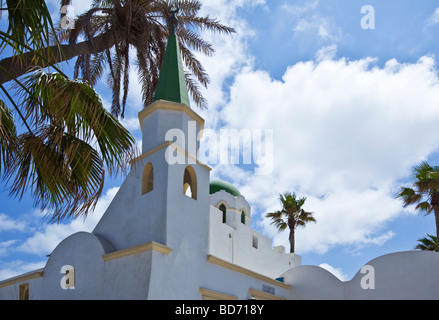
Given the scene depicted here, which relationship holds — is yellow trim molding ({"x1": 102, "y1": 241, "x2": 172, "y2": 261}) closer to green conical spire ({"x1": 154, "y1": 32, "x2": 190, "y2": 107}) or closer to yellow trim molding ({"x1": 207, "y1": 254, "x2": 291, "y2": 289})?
yellow trim molding ({"x1": 207, "y1": 254, "x2": 291, "y2": 289})

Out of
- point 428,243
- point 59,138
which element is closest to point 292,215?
point 428,243

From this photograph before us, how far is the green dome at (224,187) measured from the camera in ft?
67.1

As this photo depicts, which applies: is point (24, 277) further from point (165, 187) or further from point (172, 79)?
point (172, 79)

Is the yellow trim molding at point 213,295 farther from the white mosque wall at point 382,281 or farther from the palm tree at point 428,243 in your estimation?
the palm tree at point 428,243

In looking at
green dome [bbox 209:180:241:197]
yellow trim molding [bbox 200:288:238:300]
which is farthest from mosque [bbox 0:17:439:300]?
green dome [bbox 209:180:241:197]

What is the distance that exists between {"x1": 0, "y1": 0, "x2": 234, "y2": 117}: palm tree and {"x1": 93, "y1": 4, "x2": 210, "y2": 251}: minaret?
Answer: 1.70 metres

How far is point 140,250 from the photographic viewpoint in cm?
1027

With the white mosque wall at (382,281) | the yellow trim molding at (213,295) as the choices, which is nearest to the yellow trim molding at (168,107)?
the yellow trim molding at (213,295)

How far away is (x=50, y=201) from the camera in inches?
276

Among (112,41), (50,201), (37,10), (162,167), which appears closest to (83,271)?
(162,167)

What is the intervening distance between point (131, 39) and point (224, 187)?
9177 millimetres

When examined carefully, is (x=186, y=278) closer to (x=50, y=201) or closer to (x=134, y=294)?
(x=134, y=294)
